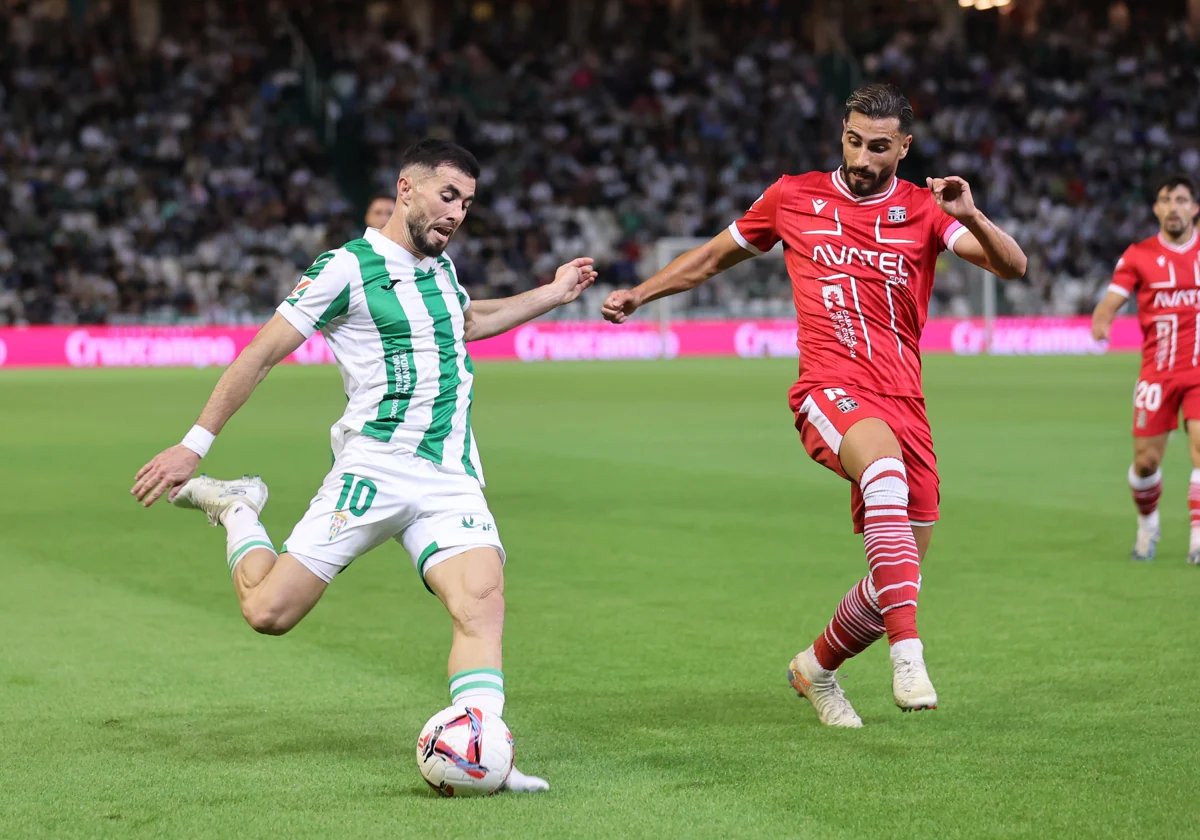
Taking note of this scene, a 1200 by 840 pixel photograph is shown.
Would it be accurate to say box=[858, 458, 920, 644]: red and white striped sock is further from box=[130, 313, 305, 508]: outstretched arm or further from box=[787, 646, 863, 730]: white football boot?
box=[130, 313, 305, 508]: outstretched arm

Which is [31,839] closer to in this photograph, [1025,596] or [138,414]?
[1025,596]

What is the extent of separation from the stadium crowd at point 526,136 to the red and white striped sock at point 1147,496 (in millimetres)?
24920

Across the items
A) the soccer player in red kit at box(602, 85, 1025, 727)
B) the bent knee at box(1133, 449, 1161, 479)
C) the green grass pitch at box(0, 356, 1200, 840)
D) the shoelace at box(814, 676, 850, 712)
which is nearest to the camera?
the green grass pitch at box(0, 356, 1200, 840)

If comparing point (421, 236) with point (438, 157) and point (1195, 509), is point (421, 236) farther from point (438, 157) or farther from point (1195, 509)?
point (1195, 509)

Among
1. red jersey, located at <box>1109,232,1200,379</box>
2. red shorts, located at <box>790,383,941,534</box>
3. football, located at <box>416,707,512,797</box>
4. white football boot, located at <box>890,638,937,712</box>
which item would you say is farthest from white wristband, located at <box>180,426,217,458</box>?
red jersey, located at <box>1109,232,1200,379</box>

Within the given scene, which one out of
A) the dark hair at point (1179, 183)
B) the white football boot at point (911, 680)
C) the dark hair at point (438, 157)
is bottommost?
the white football boot at point (911, 680)

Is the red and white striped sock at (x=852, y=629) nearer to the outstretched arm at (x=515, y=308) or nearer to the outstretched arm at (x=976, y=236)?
the outstretched arm at (x=976, y=236)

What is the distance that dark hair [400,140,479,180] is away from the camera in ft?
17.5

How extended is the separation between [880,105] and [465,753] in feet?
8.84

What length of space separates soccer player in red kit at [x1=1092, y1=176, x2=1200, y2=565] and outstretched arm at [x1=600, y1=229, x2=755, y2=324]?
4.64 metres

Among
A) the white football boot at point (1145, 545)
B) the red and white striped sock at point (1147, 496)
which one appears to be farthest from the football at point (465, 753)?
the red and white striped sock at point (1147, 496)

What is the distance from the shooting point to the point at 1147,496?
33.3 feet

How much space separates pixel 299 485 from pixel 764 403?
397 inches

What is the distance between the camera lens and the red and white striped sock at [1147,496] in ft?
33.1
